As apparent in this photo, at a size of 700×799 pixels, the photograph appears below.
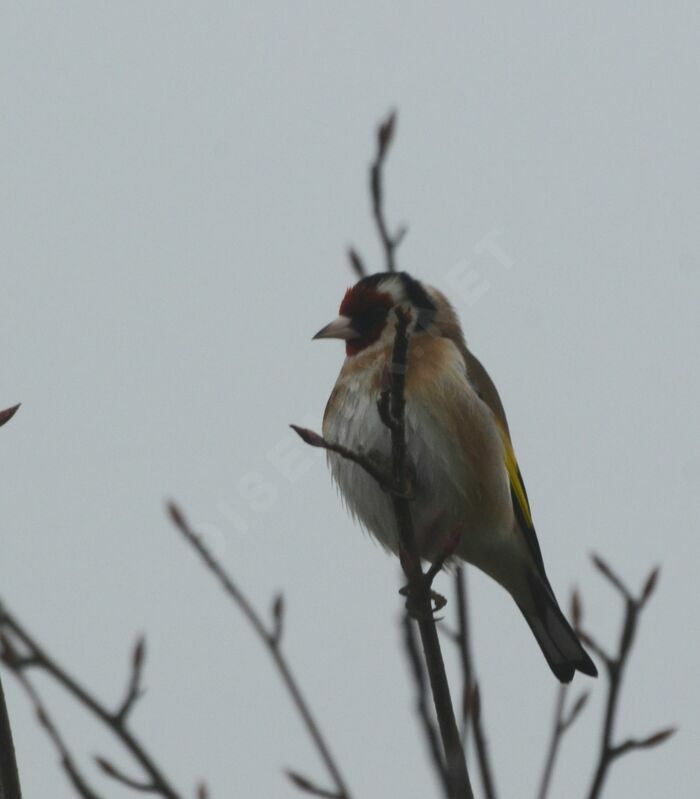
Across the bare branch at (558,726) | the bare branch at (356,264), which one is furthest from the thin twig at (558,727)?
the bare branch at (356,264)

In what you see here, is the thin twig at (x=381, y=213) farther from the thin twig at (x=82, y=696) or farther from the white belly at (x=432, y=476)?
the thin twig at (x=82, y=696)

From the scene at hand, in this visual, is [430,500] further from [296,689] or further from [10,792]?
[10,792]

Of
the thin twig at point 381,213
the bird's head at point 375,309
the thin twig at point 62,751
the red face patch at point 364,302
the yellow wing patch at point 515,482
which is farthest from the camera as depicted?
the red face patch at point 364,302

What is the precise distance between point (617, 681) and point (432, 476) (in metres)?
2.11

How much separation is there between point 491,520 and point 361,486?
0.58 meters

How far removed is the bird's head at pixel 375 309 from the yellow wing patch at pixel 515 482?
0.66 metres

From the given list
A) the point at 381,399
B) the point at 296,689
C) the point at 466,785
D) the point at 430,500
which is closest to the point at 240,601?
the point at 296,689

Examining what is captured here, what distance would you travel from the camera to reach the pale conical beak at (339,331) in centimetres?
574

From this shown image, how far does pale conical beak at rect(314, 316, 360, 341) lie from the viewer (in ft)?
18.8

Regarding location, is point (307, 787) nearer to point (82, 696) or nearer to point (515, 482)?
point (82, 696)

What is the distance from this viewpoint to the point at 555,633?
232 inches

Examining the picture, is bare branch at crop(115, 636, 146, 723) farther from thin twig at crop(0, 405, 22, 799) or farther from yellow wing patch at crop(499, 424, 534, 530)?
yellow wing patch at crop(499, 424, 534, 530)

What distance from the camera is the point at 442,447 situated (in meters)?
5.14

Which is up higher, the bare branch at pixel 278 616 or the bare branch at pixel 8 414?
the bare branch at pixel 8 414
